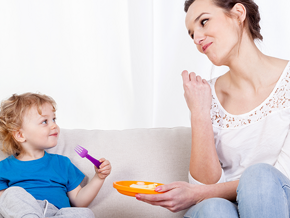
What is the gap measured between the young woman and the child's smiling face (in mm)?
645

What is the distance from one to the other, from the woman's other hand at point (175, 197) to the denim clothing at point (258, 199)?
0.11 meters

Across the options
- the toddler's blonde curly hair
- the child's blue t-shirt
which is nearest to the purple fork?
the child's blue t-shirt

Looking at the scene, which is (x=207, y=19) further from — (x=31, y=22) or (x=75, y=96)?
(x=31, y=22)

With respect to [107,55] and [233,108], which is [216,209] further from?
[107,55]

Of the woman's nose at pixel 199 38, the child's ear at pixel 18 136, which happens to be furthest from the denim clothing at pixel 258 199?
the child's ear at pixel 18 136

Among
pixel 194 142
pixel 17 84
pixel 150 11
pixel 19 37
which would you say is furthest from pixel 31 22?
pixel 194 142

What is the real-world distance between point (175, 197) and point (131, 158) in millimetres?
484

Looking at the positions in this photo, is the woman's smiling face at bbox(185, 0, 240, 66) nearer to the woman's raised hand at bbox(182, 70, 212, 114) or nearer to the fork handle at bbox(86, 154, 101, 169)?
the woman's raised hand at bbox(182, 70, 212, 114)

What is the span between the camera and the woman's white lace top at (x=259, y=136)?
1193 millimetres

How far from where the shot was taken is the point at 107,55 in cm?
225

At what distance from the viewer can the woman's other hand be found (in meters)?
1.00

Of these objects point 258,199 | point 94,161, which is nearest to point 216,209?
point 258,199

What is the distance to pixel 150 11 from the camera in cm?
229

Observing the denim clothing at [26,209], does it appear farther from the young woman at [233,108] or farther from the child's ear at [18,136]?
the young woman at [233,108]
